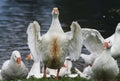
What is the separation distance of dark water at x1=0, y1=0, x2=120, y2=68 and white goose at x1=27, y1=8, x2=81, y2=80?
17.5 feet

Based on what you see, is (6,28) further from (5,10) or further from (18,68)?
(18,68)

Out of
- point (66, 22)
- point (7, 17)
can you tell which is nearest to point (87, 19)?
point (66, 22)

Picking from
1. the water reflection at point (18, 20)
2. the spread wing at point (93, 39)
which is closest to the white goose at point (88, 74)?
the spread wing at point (93, 39)

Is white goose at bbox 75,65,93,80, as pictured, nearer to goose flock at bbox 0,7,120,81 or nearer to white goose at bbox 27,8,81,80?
goose flock at bbox 0,7,120,81

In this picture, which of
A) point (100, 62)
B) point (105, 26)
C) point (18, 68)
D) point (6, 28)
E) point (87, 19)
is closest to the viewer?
point (100, 62)

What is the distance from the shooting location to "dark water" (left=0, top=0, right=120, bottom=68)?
22.6 metres

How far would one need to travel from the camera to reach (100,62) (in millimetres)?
12836

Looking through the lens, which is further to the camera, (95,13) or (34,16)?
(95,13)

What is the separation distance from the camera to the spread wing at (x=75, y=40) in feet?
43.7

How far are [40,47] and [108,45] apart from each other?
6.19ft

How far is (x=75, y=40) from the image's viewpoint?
1363 cm

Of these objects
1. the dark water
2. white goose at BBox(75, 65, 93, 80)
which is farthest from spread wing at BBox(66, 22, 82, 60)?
the dark water

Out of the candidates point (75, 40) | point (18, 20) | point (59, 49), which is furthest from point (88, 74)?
point (18, 20)

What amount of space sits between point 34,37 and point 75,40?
113cm
